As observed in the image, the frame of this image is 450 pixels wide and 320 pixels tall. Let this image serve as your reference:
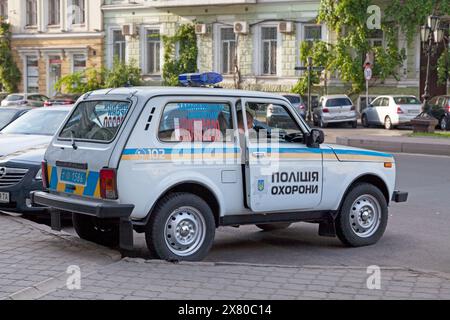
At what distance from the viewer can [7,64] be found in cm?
4962

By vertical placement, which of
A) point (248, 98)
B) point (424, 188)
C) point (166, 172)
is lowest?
point (424, 188)

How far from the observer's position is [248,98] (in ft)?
29.0

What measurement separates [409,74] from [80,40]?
19450mm

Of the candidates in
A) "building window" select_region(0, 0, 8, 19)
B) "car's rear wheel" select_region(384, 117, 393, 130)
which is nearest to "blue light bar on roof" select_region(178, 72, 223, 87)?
"car's rear wheel" select_region(384, 117, 393, 130)

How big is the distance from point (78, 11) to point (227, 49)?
33.9ft

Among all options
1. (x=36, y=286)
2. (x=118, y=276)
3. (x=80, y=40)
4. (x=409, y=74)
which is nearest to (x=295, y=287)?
(x=118, y=276)

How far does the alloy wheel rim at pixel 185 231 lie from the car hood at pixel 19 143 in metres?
4.00

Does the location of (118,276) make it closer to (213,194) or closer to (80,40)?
(213,194)

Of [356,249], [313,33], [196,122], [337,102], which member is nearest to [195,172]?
[196,122]

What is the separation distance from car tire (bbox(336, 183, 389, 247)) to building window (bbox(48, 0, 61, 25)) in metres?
41.7

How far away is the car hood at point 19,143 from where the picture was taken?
11.8m

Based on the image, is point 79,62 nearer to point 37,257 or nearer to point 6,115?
point 6,115

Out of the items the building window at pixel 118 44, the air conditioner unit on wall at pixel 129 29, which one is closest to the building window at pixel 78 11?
the building window at pixel 118 44

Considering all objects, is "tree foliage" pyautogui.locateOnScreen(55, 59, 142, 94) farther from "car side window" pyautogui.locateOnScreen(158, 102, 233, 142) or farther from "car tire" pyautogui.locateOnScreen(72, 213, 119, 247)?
"car side window" pyautogui.locateOnScreen(158, 102, 233, 142)
